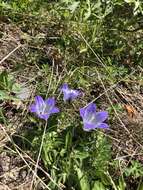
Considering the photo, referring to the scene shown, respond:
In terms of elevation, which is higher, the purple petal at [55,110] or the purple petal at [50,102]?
the purple petal at [50,102]

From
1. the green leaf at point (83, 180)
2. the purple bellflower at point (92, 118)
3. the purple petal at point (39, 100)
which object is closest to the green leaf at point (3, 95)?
the purple petal at point (39, 100)

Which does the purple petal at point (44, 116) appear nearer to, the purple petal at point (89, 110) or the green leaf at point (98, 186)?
the purple petal at point (89, 110)

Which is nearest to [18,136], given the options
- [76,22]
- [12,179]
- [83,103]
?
[12,179]

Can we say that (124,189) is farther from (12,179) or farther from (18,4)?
(18,4)

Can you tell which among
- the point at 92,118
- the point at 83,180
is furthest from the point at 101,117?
the point at 83,180

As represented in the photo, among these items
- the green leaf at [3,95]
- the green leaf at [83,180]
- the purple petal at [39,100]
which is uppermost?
the purple petal at [39,100]

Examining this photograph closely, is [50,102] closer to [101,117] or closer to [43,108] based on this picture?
[43,108]

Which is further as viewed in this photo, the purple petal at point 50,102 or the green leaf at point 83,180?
the purple petal at point 50,102

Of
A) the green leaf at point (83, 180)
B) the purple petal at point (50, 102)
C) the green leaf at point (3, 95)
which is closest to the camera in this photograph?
the green leaf at point (83, 180)
